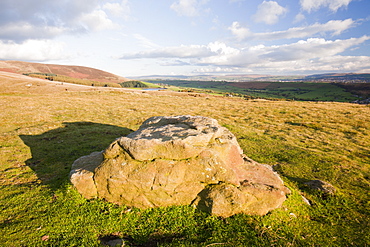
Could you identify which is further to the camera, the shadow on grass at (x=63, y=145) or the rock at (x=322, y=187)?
the shadow on grass at (x=63, y=145)

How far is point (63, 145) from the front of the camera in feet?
66.4

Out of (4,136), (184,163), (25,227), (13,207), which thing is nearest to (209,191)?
(184,163)

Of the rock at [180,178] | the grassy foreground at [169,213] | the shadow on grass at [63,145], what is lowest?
the shadow on grass at [63,145]

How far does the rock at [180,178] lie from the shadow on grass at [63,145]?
12.2 feet

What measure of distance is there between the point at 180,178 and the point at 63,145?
1642 centimetres

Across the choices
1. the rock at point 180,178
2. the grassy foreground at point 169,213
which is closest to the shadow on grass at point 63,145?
the grassy foreground at point 169,213

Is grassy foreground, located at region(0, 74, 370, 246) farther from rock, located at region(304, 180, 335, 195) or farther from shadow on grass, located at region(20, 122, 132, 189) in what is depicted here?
rock, located at region(304, 180, 335, 195)

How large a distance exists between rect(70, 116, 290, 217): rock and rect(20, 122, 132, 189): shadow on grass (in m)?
3.71

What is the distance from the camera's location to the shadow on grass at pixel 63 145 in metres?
14.1

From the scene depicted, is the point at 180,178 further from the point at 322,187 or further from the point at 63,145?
the point at 63,145

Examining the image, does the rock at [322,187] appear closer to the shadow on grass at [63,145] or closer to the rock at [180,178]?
the rock at [180,178]

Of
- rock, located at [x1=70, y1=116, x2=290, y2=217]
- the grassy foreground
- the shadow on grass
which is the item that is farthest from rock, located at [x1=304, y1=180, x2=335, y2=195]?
the shadow on grass

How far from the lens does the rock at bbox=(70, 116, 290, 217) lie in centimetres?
1018

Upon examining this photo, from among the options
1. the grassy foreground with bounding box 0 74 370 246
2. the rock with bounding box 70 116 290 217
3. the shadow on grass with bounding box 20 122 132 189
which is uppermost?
the rock with bounding box 70 116 290 217
